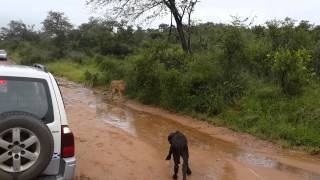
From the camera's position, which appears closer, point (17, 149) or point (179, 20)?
point (17, 149)

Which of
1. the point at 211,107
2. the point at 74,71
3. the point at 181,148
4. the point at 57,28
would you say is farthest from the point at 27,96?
the point at 57,28

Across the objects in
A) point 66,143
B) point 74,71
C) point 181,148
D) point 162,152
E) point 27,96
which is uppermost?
point 27,96

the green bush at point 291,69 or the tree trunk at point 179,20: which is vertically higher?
the tree trunk at point 179,20

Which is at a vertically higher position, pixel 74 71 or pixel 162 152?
pixel 74 71

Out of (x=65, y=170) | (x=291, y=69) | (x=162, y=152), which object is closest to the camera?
(x=65, y=170)

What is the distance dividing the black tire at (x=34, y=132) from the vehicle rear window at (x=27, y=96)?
0.28 m

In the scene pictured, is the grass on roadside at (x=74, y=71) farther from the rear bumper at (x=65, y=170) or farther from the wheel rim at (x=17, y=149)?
the wheel rim at (x=17, y=149)

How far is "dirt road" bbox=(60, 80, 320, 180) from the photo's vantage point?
8.63 meters

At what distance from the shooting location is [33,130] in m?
4.62

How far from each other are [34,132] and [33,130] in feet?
0.08

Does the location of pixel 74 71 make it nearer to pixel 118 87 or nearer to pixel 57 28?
pixel 118 87

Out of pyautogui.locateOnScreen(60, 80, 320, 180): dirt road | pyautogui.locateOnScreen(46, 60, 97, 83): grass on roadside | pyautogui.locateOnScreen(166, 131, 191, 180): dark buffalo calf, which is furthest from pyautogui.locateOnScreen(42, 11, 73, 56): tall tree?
pyautogui.locateOnScreen(166, 131, 191, 180): dark buffalo calf

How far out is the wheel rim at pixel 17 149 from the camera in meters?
4.57

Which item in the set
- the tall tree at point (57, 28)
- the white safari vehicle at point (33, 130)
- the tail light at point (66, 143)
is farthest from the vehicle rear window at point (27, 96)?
the tall tree at point (57, 28)
